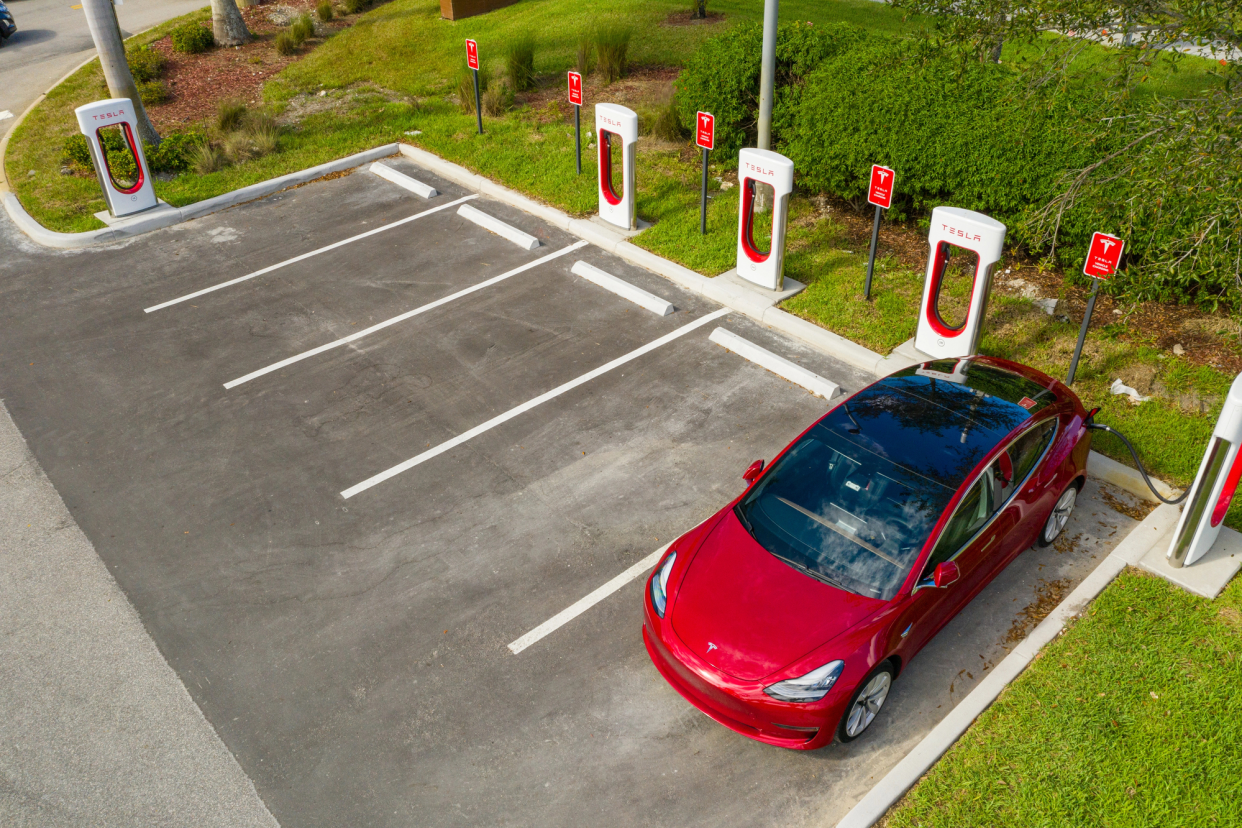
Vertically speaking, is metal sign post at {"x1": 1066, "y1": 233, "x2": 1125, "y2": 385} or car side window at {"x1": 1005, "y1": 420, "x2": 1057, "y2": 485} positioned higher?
metal sign post at {"x1": 1066, "y1": 233, "x2": 1125, "y2": 385}

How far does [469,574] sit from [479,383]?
9.22 feet

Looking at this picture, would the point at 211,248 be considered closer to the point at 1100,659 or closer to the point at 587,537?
the point at 587,537

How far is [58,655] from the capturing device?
6785 millimetres

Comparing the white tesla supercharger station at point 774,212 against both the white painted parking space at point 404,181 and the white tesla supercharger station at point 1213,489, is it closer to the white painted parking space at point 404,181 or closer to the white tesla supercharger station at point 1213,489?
the white tesla supercharger station at point 1213,489

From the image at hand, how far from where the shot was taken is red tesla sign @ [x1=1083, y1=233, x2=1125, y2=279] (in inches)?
317

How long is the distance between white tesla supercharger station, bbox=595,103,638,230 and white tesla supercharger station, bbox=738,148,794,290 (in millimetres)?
1820

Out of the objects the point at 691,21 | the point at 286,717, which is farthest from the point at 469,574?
the point at 691,21

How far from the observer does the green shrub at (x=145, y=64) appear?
715 inches

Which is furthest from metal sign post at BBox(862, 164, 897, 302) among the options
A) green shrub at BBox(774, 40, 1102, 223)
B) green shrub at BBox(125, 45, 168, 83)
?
green shrub at BBox(125, 45, 168, 83)

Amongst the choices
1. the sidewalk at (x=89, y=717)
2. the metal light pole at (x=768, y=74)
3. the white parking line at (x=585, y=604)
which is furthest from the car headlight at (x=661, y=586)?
the metal light pole at (x=768, y=74)

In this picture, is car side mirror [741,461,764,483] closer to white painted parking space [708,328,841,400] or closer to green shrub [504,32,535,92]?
white painted parking space [708,328,841,400]

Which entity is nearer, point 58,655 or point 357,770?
point 357,770

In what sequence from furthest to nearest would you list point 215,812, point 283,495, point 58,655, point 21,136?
point 21,136, point 283,495, point 58,655, point 215,812

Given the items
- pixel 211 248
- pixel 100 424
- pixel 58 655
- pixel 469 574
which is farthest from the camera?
pixel 211 248
